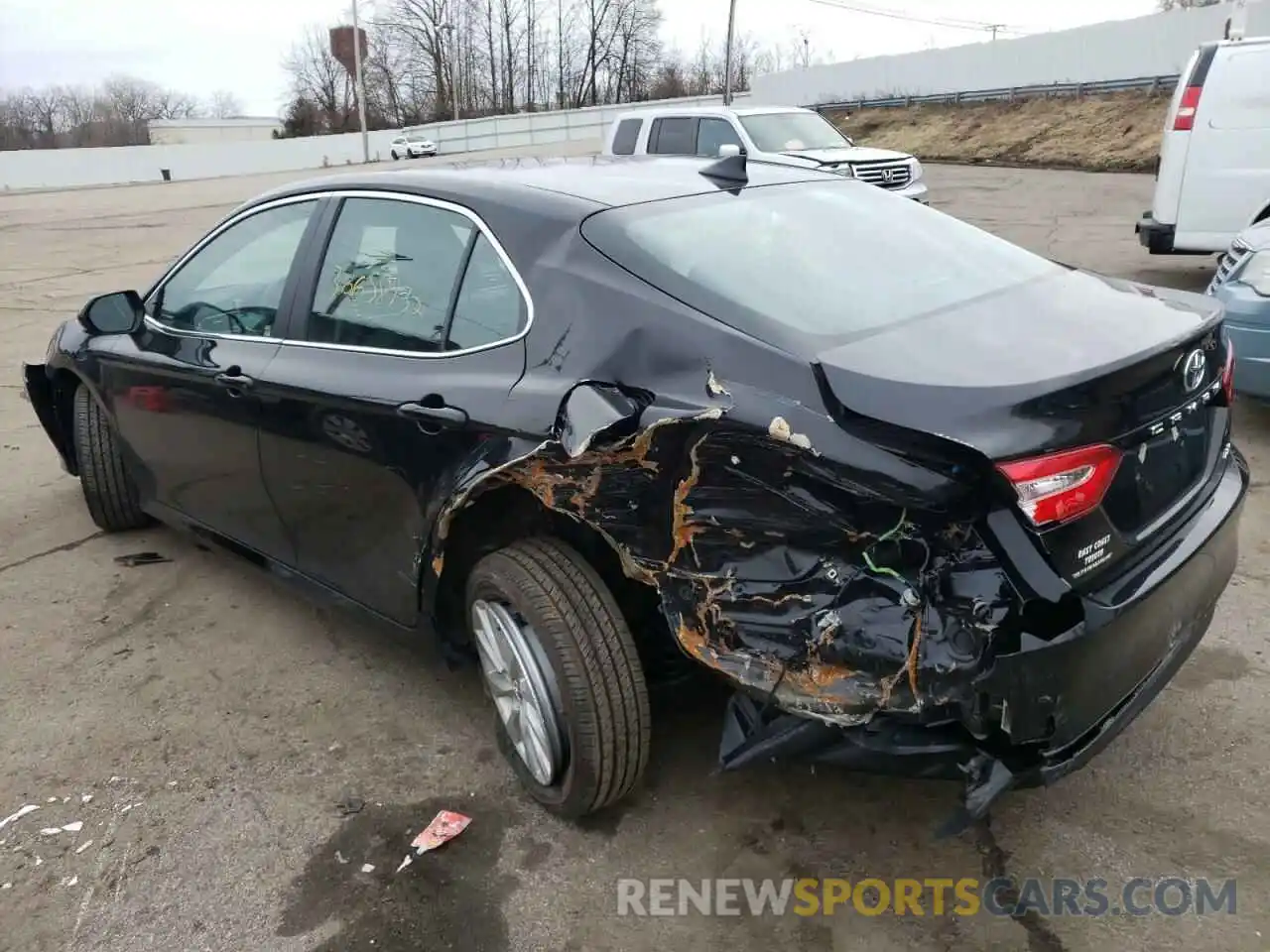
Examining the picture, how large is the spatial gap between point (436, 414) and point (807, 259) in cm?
108

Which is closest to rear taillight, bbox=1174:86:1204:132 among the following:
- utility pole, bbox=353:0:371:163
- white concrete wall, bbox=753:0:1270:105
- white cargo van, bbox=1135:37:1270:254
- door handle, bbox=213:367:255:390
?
white cargo van, bbox=1135:37:1270:254

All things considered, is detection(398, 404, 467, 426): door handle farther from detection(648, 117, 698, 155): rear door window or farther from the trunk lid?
detection(648, 117, 698, 155): rear door window

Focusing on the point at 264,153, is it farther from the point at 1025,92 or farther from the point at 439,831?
the point at 439,831

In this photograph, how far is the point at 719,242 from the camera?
2672mm

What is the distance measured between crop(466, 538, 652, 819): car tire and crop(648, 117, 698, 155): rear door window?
1032 centimetres

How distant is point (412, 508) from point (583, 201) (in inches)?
38.2

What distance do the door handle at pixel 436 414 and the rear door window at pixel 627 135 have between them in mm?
10602

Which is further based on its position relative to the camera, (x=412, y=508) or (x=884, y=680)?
(x=412, y=508)

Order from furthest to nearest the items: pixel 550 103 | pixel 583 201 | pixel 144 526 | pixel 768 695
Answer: pixel 550 103
pixel 144 526
pixel 583 201
pixel 768 695

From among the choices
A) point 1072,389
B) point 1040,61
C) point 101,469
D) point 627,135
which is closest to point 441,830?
point 1072,389

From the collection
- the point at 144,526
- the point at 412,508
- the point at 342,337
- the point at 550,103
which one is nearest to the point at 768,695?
the point at 412,508

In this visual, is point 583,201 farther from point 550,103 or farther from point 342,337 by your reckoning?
point 550,103

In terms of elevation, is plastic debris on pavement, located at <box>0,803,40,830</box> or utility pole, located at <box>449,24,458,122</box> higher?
utility pole, located at <box>449,24,458,122</box>

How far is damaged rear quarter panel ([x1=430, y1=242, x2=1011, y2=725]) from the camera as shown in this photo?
199cm
